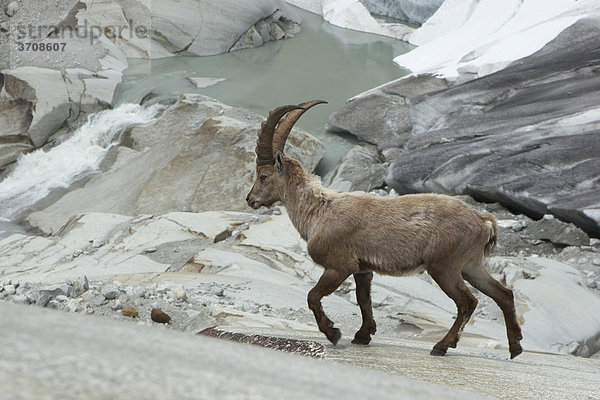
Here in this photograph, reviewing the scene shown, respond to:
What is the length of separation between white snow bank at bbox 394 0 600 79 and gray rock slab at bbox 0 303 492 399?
16.5 metres

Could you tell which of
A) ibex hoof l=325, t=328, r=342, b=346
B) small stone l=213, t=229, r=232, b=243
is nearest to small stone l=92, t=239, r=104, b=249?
small stone l=213, t=229, r=232, b=243

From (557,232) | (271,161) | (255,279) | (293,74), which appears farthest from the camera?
(293,74)

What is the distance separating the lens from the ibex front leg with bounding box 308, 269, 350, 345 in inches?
203

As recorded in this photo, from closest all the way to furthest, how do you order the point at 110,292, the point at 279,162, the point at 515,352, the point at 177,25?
the point at 515,352, the point at 279,162, the point at 110,292, the point at 177,25

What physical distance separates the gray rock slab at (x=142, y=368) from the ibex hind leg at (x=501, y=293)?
366cm

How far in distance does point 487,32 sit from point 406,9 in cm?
1148

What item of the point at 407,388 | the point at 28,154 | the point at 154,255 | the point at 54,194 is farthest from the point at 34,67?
the point at 407,388

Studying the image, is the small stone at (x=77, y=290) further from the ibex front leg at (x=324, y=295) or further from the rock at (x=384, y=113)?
the rock at (x=384, y=113)

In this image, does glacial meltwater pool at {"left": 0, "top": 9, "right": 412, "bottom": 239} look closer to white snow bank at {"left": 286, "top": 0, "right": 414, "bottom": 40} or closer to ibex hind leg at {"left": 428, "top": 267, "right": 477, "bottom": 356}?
white snow bank at {"left": 286, "top": 0, "right": 414, "bottom": 40}

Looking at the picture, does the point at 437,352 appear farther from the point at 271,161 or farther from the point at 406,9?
the point at 406,9

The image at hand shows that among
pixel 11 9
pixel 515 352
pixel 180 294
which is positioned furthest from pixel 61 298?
pixel 11 9

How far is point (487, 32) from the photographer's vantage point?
22828mm

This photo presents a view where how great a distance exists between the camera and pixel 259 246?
9.92 m

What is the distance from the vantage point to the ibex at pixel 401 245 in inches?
207
